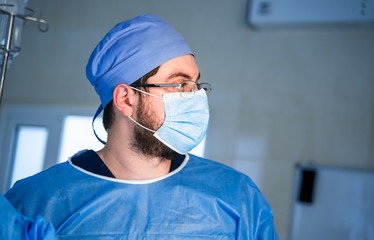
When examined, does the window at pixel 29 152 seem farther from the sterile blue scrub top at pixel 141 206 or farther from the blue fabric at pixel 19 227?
the blue fabric at pixel 19 227

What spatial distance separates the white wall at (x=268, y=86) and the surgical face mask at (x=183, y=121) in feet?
4.99

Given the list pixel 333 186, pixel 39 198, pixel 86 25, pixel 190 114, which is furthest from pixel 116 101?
pixel 86 25

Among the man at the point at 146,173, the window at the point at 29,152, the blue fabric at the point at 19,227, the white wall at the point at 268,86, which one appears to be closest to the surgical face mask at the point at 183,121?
the man at the point at 146,173

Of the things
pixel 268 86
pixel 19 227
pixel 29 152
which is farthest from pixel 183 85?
pixel 29 152

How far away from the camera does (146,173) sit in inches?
52.7

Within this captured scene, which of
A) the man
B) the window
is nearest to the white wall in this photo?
the window

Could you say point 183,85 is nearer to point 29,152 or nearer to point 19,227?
point 19,227

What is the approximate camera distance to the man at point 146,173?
4.14 ft

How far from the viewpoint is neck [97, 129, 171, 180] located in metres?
1.34

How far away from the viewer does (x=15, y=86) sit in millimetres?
3455

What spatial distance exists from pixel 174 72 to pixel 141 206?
38cm

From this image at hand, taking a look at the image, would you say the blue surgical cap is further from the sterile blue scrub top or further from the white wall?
the white wall

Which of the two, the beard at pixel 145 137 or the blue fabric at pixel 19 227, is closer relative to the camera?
the blue fabric at pixel 19 227

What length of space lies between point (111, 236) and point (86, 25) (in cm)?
240
